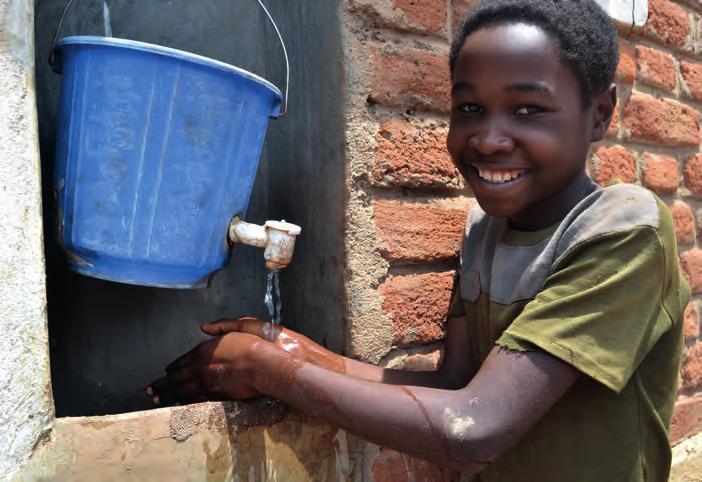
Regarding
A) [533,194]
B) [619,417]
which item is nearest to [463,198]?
[533,194]

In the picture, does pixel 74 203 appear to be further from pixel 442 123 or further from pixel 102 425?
pixel 442 123

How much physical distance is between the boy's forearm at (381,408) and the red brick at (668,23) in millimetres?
1466

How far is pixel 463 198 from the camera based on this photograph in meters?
1.63

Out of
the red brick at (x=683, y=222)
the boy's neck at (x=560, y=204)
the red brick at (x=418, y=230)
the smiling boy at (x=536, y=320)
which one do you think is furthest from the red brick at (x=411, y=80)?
the red brick at (x=683, y=222)

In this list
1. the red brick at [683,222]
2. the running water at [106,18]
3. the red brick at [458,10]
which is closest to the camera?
the running water at [106,18]

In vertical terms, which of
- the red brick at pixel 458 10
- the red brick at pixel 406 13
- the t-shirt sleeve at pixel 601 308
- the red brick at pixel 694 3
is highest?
the red brick at pixel 694 3

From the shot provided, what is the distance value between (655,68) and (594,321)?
1.27 meters

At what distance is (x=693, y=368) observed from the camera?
2.18 metres

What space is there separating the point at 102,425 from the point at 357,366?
48cm

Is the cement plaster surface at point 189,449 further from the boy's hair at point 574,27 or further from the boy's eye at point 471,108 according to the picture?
the boy's hair at point 574,27

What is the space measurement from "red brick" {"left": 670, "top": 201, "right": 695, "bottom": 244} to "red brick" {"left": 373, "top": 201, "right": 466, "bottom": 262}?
0.90 m

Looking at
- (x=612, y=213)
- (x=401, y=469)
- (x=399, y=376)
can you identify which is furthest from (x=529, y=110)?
(x=401, y=469)

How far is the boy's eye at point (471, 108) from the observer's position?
1.31 metres

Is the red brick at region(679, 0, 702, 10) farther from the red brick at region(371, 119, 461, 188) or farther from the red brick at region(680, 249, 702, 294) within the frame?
the red brick at region(371, 119, 461, 188)
